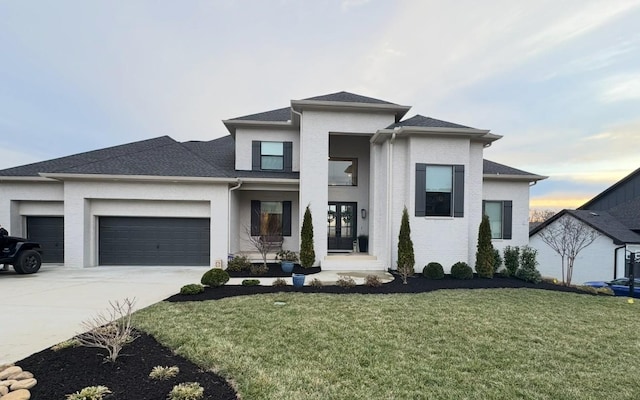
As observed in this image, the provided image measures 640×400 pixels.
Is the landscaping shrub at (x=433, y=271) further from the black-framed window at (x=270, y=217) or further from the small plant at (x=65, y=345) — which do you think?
the small plant at (x=65, y=345)

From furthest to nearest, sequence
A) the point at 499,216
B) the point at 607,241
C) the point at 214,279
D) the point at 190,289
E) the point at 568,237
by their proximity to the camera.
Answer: the point at 568,237, the point at 607,241, the point at 499,216, the point at 214,279, the point at 190,289

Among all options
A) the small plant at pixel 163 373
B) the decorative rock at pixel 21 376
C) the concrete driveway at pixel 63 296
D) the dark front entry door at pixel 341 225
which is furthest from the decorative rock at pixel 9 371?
the dark front entry door at pixel 341 225

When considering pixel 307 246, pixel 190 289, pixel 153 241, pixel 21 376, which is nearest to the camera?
pixel 21 376

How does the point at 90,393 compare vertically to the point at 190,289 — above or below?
above

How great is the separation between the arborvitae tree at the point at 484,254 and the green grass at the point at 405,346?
10.8 ft

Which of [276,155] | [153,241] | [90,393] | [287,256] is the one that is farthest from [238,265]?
[90,393]

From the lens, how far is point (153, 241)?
12.0 meters

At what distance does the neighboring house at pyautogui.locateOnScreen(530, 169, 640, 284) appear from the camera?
15688mm

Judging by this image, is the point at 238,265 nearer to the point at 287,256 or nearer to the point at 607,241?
the point at 287,256

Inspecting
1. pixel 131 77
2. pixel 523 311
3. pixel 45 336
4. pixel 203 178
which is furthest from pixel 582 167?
pixel 131 77

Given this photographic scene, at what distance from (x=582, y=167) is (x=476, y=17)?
54.5ft

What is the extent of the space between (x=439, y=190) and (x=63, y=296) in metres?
12.0

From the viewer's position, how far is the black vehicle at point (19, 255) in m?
9.98

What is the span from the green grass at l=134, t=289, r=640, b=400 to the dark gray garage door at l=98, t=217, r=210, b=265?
568cm
